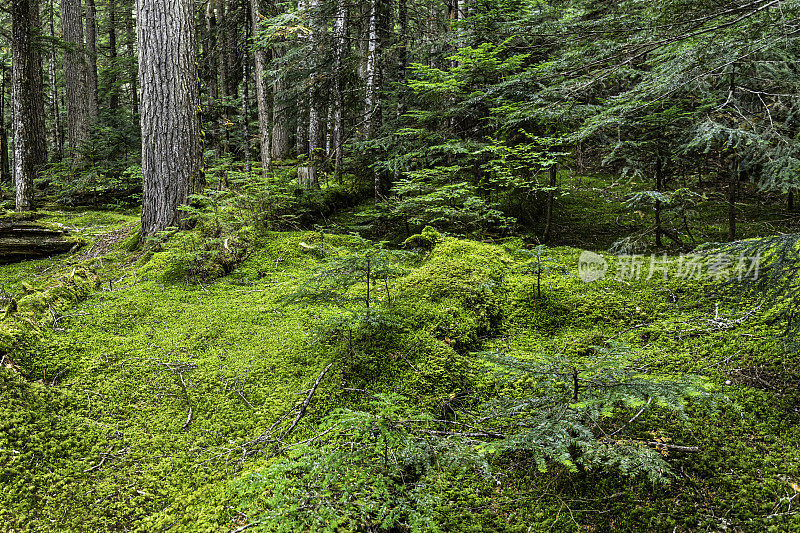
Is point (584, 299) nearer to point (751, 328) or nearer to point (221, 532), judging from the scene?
point (751, 328)

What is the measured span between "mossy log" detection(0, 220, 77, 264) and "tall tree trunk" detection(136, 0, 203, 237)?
224 cm

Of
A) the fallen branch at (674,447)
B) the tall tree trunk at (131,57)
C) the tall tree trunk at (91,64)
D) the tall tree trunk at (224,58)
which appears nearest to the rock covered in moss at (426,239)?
the fallen branch at (674,447)

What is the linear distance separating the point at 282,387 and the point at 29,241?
6135 mm

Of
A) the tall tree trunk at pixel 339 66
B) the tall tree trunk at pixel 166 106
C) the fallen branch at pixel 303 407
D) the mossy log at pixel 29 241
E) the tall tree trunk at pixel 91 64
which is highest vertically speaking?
the tall tree trunk at pixel 91 64

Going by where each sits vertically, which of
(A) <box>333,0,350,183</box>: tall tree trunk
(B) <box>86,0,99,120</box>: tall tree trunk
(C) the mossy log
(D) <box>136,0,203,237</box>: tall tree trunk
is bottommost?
(C) the mossy log

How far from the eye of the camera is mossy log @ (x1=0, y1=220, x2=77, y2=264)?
20.0ft

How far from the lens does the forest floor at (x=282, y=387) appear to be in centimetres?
191

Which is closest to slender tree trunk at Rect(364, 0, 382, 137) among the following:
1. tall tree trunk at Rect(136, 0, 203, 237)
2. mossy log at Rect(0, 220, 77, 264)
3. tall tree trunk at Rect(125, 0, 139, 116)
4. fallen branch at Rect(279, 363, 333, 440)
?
tall tree trunk at Rect(136, 0, 203, 237)

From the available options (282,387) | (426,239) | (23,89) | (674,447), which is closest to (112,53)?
(23,89)

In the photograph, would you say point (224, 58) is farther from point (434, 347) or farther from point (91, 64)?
point (434, 347)

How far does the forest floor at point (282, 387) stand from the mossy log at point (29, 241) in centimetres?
212

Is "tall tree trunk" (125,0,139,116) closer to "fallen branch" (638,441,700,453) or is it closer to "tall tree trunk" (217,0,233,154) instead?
"tall tree trunk" (217,0,233,154)

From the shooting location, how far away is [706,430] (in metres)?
2.13

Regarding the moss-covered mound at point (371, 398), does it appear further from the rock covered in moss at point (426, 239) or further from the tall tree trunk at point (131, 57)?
the tall tree trunk at point (131, 57)
